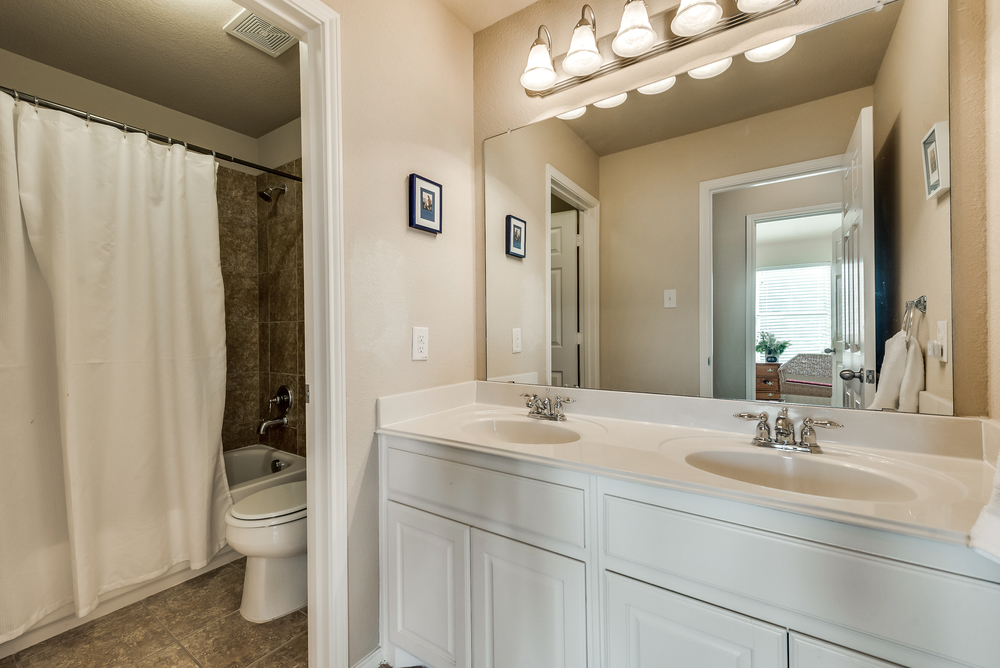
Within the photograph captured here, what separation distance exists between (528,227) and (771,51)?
946mm

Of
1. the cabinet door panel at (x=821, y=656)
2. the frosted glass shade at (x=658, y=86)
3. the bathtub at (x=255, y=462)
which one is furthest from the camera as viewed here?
the bathtub at (x=255, y=462)

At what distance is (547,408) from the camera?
1.55m

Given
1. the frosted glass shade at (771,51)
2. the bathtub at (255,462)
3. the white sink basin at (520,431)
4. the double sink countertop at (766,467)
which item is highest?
the frosted glass shade at (771,51)

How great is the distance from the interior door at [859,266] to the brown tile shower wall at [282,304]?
2448 millimetres

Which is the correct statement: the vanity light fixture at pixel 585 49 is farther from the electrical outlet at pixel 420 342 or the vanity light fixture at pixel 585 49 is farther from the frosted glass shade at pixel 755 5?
the electrical outlet at pixel 420 342

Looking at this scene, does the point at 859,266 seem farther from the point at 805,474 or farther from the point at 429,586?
the point at 429,586

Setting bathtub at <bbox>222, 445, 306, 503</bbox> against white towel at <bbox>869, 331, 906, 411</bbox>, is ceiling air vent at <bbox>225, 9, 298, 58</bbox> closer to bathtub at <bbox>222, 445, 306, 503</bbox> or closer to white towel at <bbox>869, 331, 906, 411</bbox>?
bathtub at <bbox>222, 445, 306, 503</bbox>

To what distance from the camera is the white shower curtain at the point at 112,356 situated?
1.55 metres

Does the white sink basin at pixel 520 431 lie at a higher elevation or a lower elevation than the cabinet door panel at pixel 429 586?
higher

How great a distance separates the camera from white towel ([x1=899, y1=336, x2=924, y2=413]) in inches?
41.8

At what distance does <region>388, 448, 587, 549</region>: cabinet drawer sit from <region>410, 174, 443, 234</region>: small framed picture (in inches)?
32.1

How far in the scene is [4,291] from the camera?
58.8 inches

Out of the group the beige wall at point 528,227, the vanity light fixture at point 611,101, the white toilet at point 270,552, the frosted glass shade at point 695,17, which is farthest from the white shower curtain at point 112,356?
the frosted glass shade at point 695,17

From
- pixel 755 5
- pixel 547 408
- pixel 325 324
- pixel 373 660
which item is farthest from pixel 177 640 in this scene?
pixel 755 5
